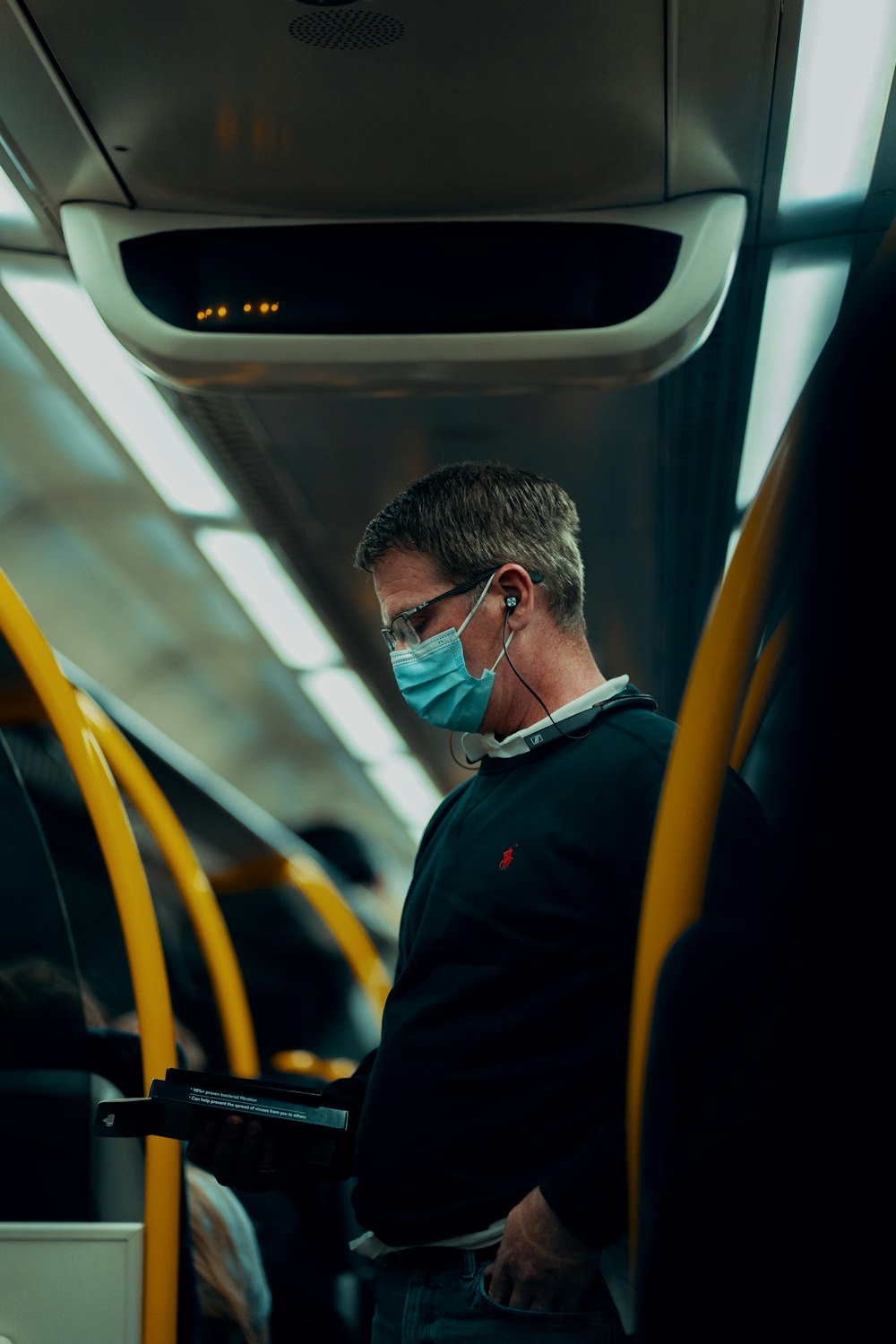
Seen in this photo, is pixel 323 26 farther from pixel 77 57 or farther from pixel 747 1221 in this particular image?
pixel 747 1221

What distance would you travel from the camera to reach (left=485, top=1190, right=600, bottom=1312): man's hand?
135 cm

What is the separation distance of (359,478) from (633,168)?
7.17 feet

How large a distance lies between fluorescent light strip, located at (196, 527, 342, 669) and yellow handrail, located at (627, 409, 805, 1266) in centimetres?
359

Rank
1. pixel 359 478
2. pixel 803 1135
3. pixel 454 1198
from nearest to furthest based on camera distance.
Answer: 1. pixel 803 1135
2. pixel 454 1198
3. pixel 359 478

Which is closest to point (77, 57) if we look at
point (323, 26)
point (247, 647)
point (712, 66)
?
point (323, 26)

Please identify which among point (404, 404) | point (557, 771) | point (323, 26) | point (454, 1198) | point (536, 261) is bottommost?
point (454, 1198)

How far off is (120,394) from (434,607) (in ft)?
7.48

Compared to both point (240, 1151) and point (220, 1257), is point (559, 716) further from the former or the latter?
point (220, 1257)

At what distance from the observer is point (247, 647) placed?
20.3 ft

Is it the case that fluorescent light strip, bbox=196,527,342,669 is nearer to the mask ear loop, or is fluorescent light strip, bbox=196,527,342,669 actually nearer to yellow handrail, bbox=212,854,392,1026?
yellow handrail, bbox=212,854,392,1026

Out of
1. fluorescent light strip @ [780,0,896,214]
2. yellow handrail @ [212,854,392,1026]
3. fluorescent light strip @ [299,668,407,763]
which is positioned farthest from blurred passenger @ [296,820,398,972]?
fluorescent light strip @ [780,0,896,214]

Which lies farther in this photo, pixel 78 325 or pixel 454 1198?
pixel 78 325

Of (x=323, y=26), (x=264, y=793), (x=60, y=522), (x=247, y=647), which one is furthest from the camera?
(x=264, y=793)

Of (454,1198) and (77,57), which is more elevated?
(77,57)
